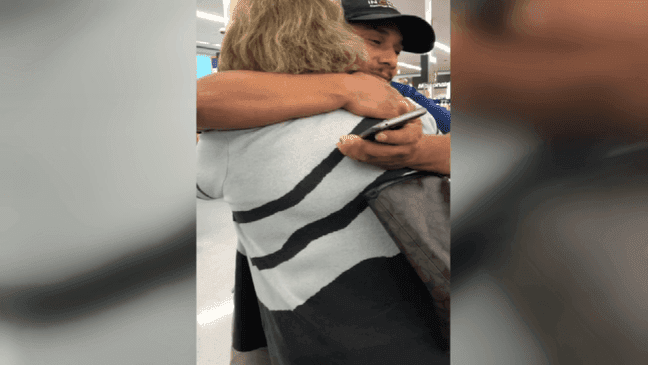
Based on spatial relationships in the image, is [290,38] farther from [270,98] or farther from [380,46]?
[380,46]

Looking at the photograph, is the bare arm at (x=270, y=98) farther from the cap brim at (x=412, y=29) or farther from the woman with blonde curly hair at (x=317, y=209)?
the cap brim at (x=412, y=29)

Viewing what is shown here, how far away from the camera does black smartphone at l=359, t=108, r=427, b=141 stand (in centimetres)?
68

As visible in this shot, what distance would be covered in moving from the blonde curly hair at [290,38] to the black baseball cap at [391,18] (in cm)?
7

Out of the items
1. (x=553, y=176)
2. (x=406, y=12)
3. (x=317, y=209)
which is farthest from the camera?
(x=406, y=12)

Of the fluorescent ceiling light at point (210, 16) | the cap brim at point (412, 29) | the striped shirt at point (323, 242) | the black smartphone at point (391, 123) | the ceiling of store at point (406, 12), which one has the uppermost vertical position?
the fluorescent ceiling light at point (210, 16)

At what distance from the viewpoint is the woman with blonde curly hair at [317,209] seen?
0.75 meters

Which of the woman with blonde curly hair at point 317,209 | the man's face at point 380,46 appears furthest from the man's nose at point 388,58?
the woman with blonde curly hair at point 317,209

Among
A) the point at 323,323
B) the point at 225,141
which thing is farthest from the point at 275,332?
the point at 225,141

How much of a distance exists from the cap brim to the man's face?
0.03 m

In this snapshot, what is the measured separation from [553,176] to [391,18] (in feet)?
2.69

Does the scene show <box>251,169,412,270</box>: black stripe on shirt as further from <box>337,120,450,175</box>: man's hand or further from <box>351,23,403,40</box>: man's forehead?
<box>351,23,403,40</box>: man's forehead

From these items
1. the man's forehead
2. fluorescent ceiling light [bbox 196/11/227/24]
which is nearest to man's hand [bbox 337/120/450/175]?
the man's forehead

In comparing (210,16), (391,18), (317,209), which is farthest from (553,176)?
(210,16)

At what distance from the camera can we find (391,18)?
2.81 ft
